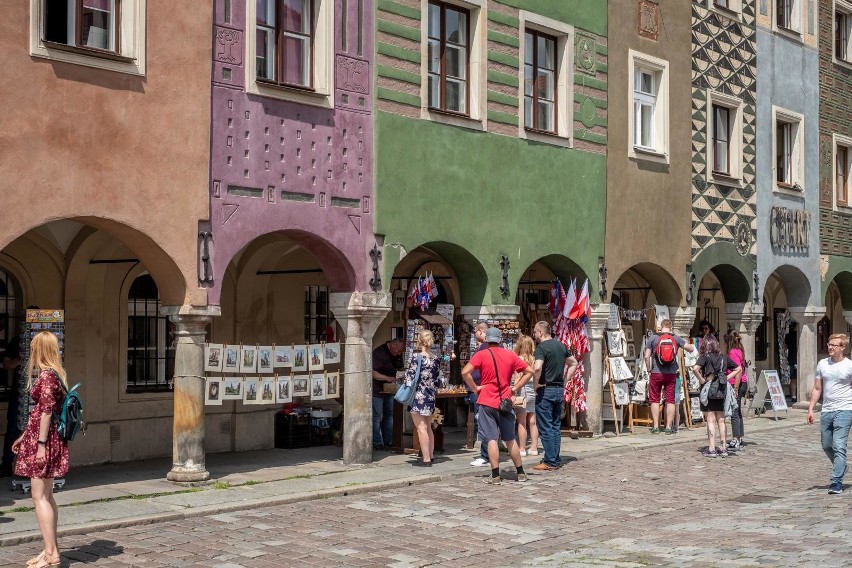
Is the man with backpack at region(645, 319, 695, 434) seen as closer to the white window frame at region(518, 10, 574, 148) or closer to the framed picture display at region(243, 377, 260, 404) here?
the white window frame at region(518, 10, 574, 148)

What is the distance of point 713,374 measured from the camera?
16.5 metres

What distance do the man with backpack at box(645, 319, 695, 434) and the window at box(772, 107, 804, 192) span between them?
6175mm

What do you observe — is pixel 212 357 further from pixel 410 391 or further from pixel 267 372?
pixel 410 391

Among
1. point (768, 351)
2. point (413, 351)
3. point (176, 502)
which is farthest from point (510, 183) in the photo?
point (768, 351)

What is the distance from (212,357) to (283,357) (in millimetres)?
1213

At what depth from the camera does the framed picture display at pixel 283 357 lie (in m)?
15.2

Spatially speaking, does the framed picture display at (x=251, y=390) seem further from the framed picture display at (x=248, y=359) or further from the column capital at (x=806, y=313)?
the column capital at (x=806, y=313)

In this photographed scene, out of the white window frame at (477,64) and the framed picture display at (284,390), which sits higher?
the white window frame at (477,64)

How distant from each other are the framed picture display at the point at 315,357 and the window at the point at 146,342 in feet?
8.46

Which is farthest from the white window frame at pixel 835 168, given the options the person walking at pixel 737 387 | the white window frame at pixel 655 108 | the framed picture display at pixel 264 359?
the framed picture display at pixel 264 359

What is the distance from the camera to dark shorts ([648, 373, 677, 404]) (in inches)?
798

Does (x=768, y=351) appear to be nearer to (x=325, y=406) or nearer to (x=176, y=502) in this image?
(x=325, y=406)

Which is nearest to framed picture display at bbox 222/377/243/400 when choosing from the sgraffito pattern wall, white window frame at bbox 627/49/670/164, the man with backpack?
the man with backpack

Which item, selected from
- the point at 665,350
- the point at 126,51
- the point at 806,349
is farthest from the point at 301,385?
the point at 806,349
